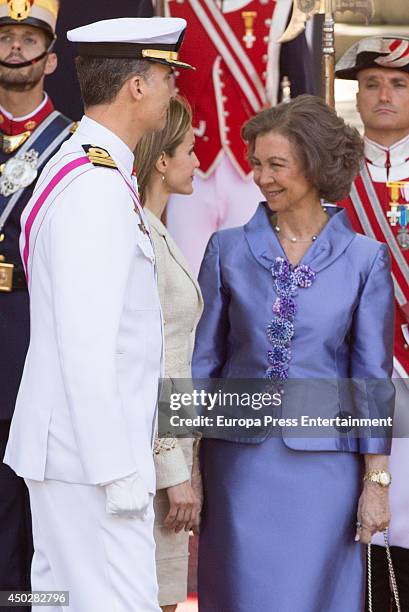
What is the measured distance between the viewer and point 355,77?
4.45m

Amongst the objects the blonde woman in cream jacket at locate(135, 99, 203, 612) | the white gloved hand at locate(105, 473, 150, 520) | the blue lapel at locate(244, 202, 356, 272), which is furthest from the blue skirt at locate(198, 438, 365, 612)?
the white gloved hand at locate(105, 473, 150, 520)

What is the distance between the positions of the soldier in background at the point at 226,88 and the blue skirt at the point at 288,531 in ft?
4.29

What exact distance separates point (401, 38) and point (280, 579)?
5.98 feet

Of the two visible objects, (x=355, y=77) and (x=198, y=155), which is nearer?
(x=355, y=77)

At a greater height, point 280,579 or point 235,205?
point 235,205

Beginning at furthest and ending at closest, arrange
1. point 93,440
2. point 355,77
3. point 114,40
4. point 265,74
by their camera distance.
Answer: point 265,74
point 355,77
point 114,40
point 93,440

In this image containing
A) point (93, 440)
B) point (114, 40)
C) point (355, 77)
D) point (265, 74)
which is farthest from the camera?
point (265, 74)

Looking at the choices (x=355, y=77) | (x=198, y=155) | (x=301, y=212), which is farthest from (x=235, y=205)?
(x=301, y=212)

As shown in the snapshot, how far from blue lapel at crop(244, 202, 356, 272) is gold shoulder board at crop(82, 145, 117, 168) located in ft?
2.56

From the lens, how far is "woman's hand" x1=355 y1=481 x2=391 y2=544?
11.6 feet

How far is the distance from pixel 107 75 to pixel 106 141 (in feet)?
0.47

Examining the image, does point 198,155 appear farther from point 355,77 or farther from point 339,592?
point 339,592

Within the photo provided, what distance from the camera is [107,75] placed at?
302cm
